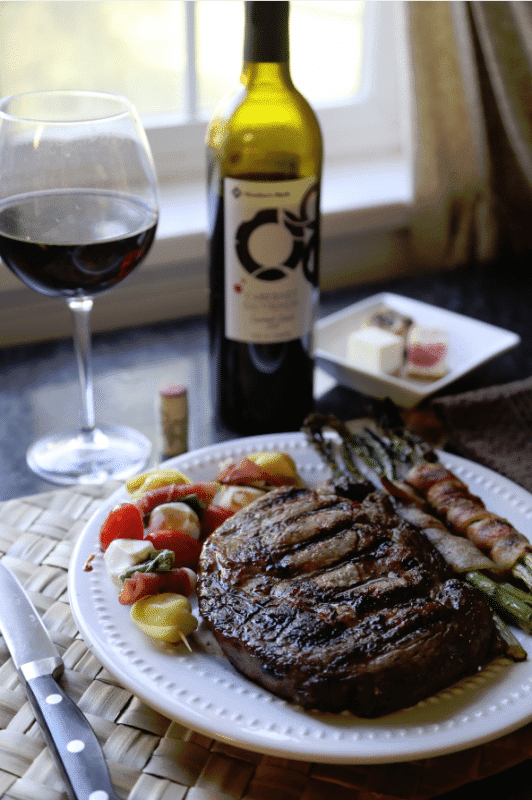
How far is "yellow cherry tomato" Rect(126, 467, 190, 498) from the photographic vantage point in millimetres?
1041

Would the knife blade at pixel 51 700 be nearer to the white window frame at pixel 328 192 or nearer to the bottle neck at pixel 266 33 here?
the bottle neck at pixel 266 33

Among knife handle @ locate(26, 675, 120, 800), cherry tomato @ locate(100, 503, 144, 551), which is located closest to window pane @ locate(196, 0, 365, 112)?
cherry tomato @ locate(100, 503, 144, 551)

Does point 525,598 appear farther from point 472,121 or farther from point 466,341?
point 472,121

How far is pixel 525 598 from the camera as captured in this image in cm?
89

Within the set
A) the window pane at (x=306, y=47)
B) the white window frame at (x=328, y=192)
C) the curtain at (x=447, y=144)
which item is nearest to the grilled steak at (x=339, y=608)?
the white window frame at (x=328, y=192)

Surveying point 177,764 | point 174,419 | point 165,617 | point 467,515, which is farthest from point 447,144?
point 177,764

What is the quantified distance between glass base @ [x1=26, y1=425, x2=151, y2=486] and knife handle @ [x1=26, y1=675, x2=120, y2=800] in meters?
0.44

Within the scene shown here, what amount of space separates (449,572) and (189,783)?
13.5 inches

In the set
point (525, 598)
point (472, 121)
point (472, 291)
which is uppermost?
point (472, 121)

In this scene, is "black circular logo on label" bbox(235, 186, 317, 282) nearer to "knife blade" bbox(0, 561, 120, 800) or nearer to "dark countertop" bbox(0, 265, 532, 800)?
"dark countertop" bbox(0, 265, 532, 800)

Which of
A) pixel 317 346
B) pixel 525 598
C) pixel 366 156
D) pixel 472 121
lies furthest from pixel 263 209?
pixel 366 156

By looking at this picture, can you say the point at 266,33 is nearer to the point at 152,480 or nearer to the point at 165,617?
the point at 152,480

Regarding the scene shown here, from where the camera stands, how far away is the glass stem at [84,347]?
119cm

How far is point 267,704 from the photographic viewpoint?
75 centimetres
